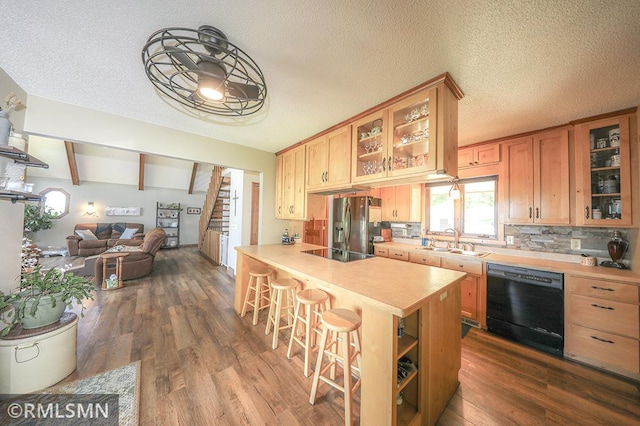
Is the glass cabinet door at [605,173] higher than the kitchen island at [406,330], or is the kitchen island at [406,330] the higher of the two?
the glass cabinet door at [605,173]

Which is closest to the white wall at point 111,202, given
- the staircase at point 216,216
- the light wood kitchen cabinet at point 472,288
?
the staircase at point 216,216

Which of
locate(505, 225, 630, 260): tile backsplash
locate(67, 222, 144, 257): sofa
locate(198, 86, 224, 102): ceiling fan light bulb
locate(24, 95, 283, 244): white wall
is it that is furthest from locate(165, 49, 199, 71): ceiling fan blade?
locate(67, 222, 144, 257): sofa

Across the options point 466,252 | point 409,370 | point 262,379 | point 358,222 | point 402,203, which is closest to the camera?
point 409,370

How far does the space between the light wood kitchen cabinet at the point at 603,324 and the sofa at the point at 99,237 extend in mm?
8739

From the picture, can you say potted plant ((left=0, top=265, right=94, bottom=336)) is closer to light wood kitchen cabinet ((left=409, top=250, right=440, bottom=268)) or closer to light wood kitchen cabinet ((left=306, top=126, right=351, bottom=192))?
light wood kitchen cabinet ((left=306, top=126, right=351, bottom=192))

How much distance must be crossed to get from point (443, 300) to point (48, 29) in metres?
3.05

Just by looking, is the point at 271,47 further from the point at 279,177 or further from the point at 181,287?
the point at 181,287

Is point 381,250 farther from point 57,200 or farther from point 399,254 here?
point 57,200

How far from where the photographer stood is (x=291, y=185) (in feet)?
10.4

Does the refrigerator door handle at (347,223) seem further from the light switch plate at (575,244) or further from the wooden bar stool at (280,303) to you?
the light switch plate at (575,244)

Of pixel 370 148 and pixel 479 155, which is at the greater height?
pixel 479 155

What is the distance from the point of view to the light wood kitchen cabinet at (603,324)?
1.78 m

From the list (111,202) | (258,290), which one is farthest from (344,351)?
A: (111,202)

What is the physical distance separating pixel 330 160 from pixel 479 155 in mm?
2155
